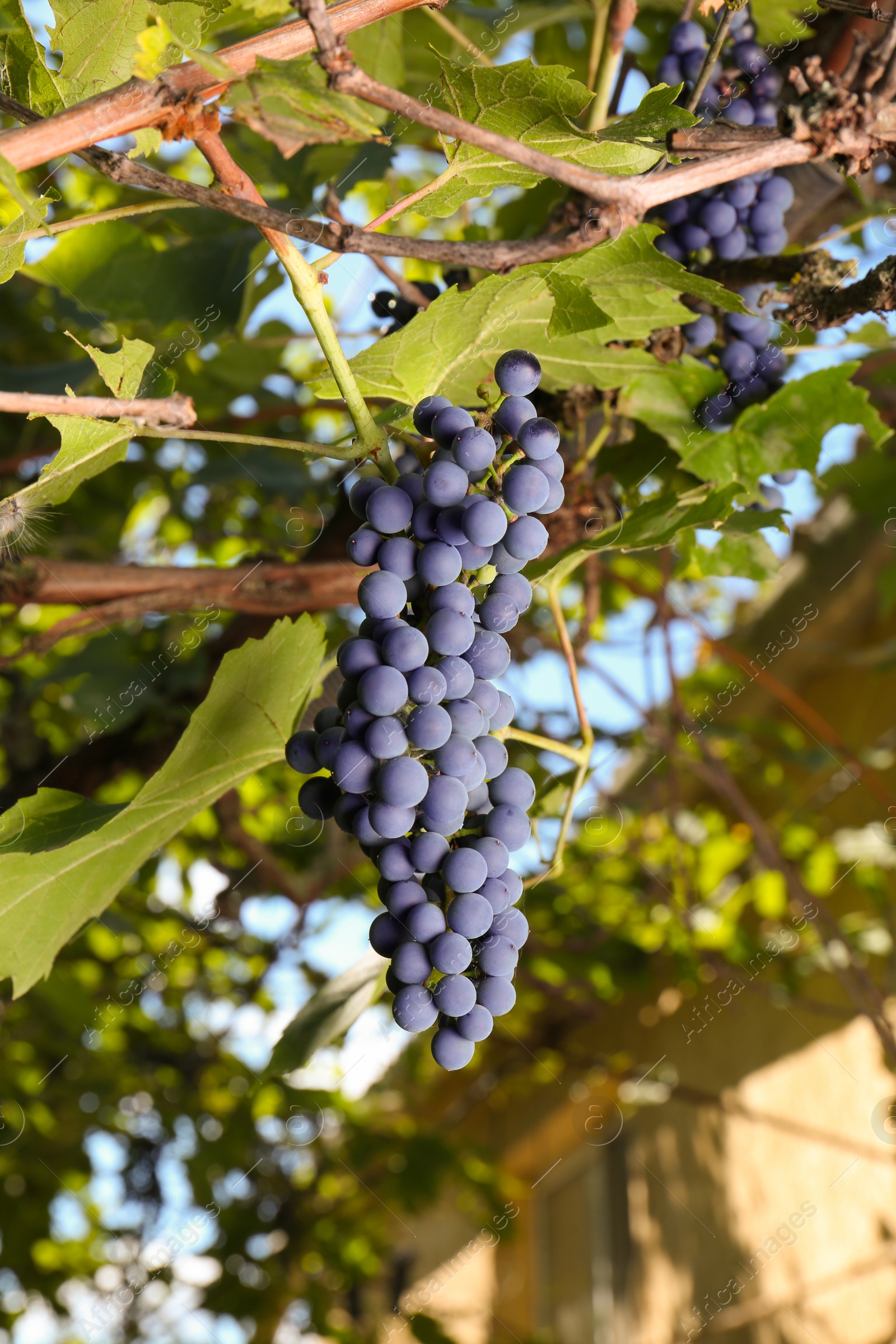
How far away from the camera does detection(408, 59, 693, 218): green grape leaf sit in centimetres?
62

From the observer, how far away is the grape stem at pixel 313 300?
0.57 metres

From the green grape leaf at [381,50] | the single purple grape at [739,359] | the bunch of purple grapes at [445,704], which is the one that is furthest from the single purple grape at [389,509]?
the green grape leaf at [381,50]

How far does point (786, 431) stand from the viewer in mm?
970

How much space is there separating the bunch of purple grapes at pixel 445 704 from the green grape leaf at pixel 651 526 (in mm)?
149

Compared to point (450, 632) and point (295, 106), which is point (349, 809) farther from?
point (295, 106)

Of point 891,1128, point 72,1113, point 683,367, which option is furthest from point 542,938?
point 683,367

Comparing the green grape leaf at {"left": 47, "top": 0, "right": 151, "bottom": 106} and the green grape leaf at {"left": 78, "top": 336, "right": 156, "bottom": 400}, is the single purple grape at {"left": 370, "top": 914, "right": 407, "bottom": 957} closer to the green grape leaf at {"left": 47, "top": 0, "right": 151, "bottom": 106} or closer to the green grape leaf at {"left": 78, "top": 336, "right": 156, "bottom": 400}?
the green grape leaf at {"left": 78, "top": 336, "right": 156, "bottom": 400}

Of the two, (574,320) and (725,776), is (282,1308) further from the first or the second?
(574,320)

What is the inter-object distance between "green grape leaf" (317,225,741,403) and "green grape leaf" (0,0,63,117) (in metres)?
0.30

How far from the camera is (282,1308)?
3051mm

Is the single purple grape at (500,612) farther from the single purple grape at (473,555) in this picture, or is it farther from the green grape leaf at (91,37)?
the green grape leaf at (91,37)

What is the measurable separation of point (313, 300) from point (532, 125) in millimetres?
197

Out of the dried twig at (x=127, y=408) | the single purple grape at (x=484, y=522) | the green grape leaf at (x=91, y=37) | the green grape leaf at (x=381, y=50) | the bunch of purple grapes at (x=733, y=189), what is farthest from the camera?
the green grape leaf at (x=381, y=50)

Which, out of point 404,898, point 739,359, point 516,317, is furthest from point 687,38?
point 404,898
